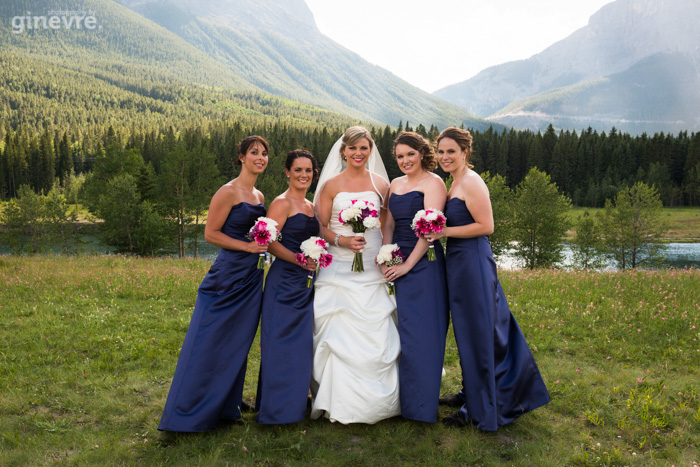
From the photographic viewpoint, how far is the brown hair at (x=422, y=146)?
6.30 m

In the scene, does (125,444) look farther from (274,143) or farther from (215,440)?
(274,143)

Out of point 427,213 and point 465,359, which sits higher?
point 427,213

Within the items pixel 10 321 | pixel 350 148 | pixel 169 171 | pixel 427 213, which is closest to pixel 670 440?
pixel 427 213

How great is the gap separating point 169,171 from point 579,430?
4720cm

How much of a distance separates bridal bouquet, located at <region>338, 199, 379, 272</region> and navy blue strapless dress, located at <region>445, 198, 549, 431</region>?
1.02 meters

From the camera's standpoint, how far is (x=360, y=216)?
6000 mm

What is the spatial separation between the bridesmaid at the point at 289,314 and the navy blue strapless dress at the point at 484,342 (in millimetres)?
1953

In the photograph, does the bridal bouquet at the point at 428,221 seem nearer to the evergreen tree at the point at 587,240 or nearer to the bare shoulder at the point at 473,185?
the bare shoulder at the point at 473,185

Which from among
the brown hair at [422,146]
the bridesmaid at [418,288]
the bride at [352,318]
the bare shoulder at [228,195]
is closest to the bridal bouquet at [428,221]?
the bridesmaid at [418,288]

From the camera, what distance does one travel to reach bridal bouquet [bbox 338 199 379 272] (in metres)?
5.95

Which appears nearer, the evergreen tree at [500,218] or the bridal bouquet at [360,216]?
the bridal bouquet at [360,216]

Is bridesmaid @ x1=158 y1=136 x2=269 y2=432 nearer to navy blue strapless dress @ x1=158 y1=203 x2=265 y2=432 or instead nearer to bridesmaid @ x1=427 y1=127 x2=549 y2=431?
navy blue strapless dress @ x1=158 y1=203 x2=265 y2=432

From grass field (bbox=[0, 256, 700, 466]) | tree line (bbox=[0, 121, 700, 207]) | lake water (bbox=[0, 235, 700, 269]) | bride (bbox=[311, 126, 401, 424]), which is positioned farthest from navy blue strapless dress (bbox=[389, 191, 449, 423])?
tree line (bbox=[0, 121, 700, 207])

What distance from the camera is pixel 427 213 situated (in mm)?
5742
